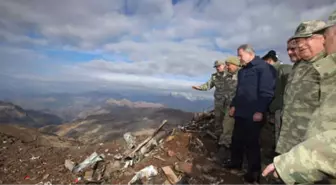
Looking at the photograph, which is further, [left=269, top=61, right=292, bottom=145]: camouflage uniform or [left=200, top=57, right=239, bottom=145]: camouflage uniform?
[left=200, top=57, right=239, bottom=145]: camouflage uniform

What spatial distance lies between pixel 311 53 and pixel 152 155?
480cm

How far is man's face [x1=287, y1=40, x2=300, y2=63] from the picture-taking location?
335 centimetres

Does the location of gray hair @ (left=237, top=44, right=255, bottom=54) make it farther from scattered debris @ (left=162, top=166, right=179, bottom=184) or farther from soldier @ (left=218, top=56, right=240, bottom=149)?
scattered debris @ (left=162, top=166, right=179, bottom=184)

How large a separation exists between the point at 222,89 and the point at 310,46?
3.89 metres

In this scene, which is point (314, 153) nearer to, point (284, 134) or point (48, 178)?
point (284, 134)

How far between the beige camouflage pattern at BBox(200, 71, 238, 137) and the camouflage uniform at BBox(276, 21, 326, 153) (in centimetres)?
308

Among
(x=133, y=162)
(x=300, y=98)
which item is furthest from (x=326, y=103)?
(x=133, y=162)

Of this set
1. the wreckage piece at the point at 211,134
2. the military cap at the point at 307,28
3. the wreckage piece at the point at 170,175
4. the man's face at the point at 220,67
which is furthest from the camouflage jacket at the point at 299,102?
the wreckage piece at the point at 211,134

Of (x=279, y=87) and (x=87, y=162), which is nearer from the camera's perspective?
(x=279, y=87)

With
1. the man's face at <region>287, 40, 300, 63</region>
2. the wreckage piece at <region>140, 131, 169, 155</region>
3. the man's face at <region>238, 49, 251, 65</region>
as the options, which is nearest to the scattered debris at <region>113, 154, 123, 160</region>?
the wreckage piece at <region>140, 131, 169, 155</region>

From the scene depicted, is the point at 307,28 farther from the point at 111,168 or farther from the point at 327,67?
the point at 111,168

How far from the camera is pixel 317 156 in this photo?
1476 mm

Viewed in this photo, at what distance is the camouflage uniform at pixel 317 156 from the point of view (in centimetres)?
146

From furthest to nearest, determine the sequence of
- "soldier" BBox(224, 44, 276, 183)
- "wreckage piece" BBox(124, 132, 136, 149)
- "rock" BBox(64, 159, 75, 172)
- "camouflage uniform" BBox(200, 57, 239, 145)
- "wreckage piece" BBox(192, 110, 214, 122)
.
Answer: "wreckage piece" BBox(192, 110, 214, 122), "wreckage piece" BBox(124, 132, 136, 149), "rock" BBox(64, 159, 75, 172), "camouflage uniform" BBox(200, 57, 239, 145), "soldier" BBox(224, 44, 276, 183)
